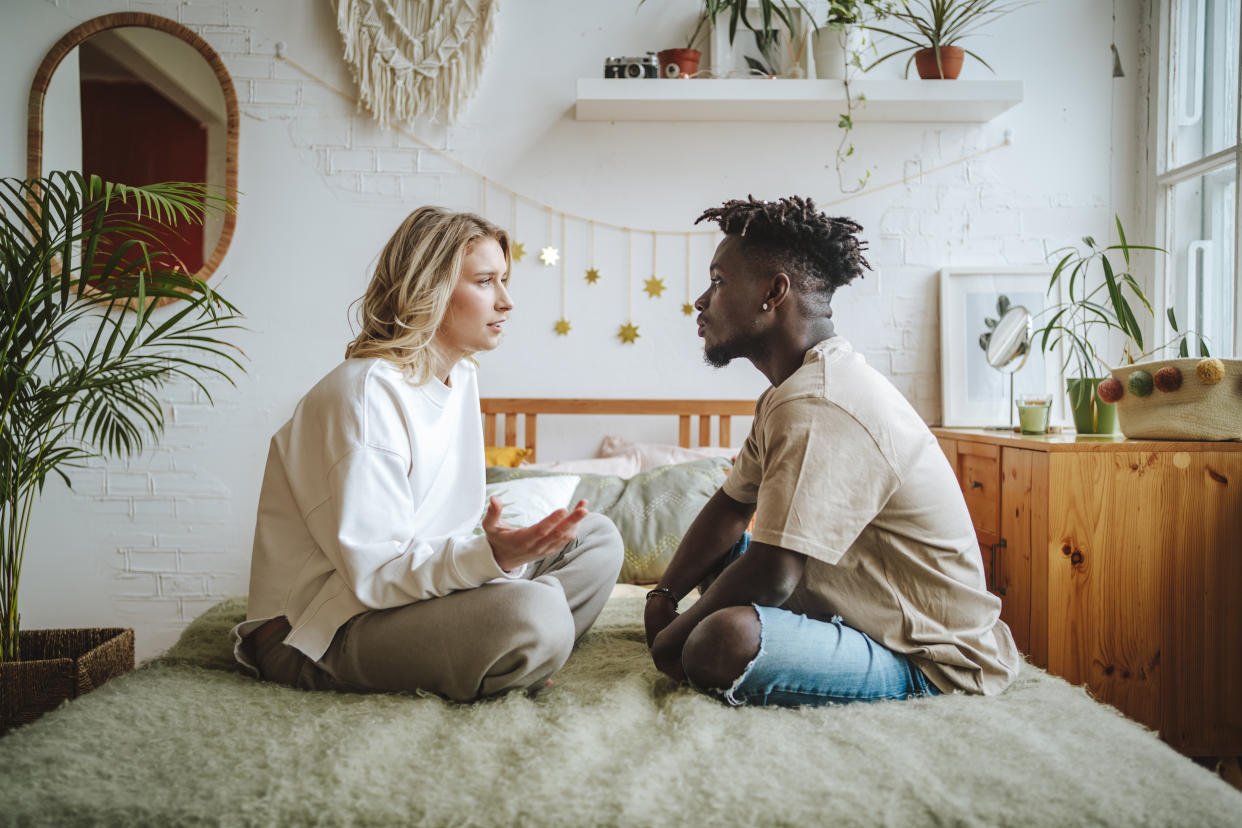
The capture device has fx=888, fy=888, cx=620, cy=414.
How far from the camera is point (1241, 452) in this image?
1.94 meters

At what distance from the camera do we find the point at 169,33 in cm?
295

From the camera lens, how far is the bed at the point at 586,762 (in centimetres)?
100

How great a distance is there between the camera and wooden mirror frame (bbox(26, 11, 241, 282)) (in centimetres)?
289

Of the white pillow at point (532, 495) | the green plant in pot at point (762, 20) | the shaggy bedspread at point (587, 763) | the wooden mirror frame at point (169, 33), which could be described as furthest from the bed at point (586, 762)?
the green plant in pot at point (762, 20)

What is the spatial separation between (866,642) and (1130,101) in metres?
2.50

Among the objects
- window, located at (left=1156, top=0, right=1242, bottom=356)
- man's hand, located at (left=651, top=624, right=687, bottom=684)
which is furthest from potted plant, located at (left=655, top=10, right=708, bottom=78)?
man's hand, located at (left=651, top=624, right=687, bottom=684)

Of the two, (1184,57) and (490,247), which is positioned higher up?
(1184,57)

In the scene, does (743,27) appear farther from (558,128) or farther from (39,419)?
(39,419)

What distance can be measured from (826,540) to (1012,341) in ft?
5.22

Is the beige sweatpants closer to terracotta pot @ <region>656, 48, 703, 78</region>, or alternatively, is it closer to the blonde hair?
the blonde hair

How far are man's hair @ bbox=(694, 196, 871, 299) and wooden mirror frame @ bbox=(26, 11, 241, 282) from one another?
200 centimetres

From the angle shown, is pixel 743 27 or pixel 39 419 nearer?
pixel 39 419

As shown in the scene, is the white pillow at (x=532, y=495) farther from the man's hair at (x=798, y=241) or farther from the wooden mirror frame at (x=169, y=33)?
the wooden mirror frame at (x=169, y=33)

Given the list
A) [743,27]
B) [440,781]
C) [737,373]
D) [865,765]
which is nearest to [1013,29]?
[743,27]
